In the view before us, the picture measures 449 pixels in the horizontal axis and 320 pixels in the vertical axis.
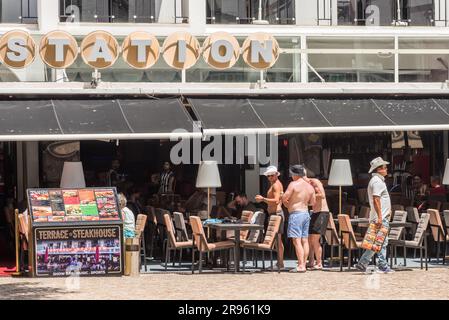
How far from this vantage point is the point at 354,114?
67.5ft

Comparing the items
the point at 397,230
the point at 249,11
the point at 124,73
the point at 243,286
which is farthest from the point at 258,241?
the point at 249,11

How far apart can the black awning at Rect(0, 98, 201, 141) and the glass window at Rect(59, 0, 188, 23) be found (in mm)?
1993

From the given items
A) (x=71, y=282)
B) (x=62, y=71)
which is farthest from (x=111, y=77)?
(x=71, y=282)

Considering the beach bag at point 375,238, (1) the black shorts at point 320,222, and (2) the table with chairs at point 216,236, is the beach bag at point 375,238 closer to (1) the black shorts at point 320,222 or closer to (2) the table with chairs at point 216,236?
(1) the black shorts at point 320,222

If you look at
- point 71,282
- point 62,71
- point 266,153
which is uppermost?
point 62,71

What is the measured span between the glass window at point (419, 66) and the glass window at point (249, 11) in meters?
2.16

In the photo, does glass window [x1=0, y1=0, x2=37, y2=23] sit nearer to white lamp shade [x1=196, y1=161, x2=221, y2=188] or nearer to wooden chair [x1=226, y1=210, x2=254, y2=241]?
white lamp shade [x1=196, y1=161, x2=221, y2=188]

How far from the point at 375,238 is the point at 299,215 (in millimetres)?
1467

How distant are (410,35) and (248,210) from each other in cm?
463

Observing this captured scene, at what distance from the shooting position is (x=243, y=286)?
668 inches

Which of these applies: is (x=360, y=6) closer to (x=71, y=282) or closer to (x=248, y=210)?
(x=248, y=210)

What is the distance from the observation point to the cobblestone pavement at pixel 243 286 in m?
15.7

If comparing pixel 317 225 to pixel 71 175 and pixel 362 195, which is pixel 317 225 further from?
pixel 362 195

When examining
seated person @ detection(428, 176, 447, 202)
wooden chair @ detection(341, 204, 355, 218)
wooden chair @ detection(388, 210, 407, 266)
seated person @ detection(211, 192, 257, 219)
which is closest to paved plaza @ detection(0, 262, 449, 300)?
wooden chair @ detection(388, 210, 407, 266)
